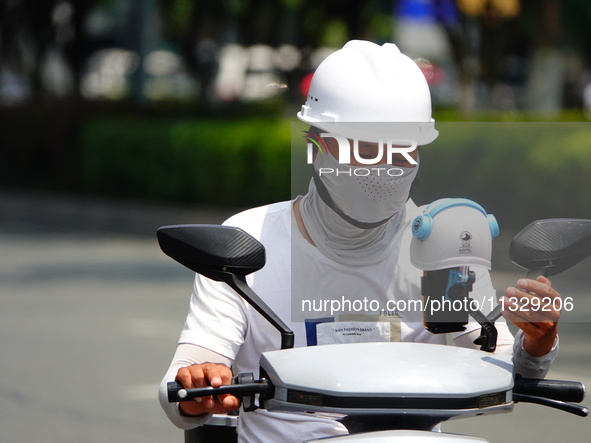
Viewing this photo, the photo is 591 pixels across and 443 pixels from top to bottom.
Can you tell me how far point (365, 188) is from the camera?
7.08 feet

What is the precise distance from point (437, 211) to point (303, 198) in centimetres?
33

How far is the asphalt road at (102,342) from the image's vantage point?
18.5ft

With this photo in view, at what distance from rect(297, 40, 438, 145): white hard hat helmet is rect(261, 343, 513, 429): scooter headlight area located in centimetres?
40

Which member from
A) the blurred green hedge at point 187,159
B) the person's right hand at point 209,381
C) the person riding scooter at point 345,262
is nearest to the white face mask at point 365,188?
the person riding scooter at point 345,262

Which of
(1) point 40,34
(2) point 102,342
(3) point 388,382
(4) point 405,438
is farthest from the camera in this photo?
(1) point 40,34

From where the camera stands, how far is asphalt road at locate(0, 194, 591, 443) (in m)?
5.62

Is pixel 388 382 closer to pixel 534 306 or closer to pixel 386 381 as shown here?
pixel 386 381

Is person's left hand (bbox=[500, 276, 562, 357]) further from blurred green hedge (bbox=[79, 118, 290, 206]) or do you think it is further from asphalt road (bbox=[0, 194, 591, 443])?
blurred green hedge (bbox=[79, 118, 290, 206])

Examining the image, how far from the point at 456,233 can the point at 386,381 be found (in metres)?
0.33

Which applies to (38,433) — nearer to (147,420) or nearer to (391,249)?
(147,420)

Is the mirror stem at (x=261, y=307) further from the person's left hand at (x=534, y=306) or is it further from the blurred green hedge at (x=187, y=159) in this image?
the blurred green hedge at (x=187, y=159)

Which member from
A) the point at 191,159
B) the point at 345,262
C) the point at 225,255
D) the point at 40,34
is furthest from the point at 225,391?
the point at 40,34

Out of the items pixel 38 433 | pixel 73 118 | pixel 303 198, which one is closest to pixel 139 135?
pixel 73 118

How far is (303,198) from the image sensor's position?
233 cm
